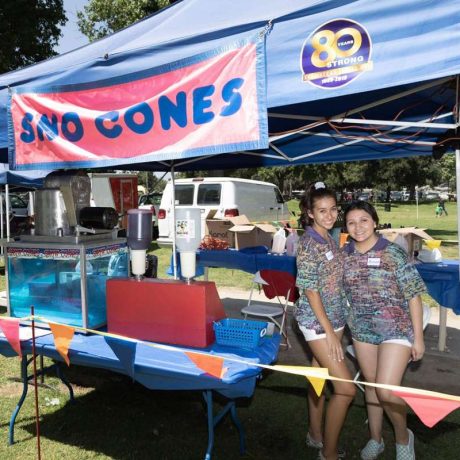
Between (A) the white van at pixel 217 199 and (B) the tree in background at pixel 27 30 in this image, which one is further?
(B) the tree in background at pixel 27 30

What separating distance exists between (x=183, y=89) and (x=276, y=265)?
3.22 m

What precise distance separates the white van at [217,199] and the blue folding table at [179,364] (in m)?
8.22

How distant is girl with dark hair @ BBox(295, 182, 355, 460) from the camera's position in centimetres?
246

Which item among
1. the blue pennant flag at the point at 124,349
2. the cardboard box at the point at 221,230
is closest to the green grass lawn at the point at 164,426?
the blue pennant flag at the point at 124,349

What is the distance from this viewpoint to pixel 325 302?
257 centimetres

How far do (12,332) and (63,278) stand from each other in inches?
18.3

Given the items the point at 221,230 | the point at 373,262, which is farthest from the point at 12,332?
the point at 221,230

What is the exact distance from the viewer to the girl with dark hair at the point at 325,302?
2.46 m

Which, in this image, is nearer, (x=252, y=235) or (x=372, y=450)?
(x=372, y=450)

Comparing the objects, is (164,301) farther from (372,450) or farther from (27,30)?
(27,30)

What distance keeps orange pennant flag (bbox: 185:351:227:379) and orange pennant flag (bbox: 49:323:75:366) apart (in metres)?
0.76

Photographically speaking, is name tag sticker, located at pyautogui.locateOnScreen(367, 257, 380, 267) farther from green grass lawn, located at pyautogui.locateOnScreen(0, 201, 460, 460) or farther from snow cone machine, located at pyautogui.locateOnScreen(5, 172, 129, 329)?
snow cone machine, located at pyautogui.locateOnScreen(5, 172, 129, 329)

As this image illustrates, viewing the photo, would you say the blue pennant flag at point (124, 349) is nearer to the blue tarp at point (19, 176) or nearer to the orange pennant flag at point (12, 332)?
the orange pennant flag at point (12, 332)

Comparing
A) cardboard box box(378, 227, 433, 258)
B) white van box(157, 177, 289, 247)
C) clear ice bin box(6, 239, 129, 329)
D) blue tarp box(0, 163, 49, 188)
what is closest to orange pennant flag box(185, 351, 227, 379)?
clear ice bin box(6, 239, 129, 329)
